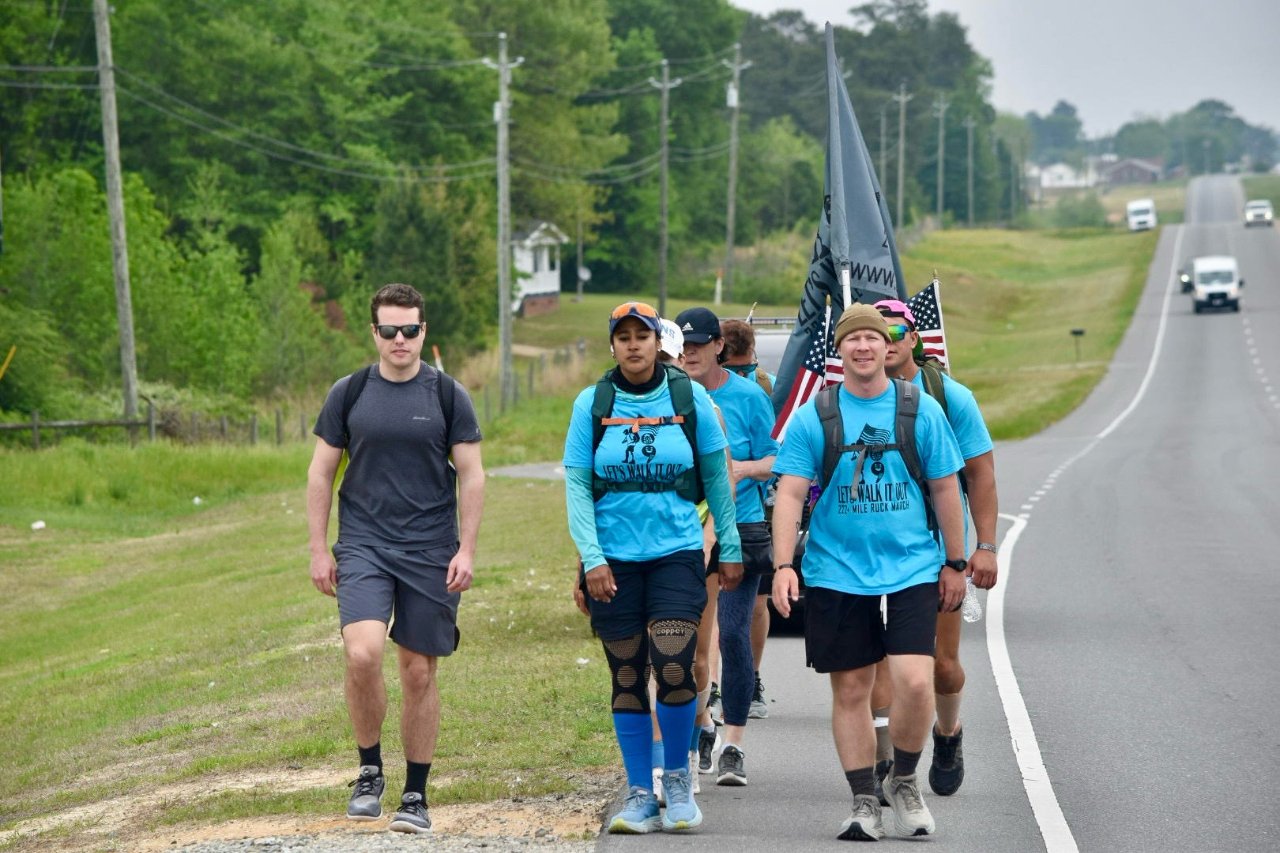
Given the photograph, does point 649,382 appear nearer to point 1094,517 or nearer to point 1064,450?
point 1094,517

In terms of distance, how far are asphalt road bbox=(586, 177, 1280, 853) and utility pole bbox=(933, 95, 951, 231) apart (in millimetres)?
115668

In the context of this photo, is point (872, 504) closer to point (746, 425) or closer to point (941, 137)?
point (746, 425)

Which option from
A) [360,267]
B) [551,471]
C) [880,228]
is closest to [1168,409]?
[551,471]

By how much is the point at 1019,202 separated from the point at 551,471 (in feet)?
542

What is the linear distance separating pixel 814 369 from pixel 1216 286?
2646 inches

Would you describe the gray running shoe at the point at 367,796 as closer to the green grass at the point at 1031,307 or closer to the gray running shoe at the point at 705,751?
the gray running shoe at the point at 705,751

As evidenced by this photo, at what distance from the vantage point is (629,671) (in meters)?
7.14

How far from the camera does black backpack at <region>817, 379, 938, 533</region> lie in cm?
685

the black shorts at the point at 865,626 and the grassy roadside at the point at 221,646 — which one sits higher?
the black shorts at the point at 865,626

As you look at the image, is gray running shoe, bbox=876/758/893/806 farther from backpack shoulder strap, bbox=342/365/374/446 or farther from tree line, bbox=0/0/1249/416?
tree line, bbox=0/0/1249/416

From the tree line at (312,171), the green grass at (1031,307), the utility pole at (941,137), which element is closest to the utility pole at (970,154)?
the utility pole at (941,137)

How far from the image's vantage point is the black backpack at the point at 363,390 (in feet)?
24.0

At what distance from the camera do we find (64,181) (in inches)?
1688

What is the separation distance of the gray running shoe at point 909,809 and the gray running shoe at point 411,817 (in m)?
1.78
